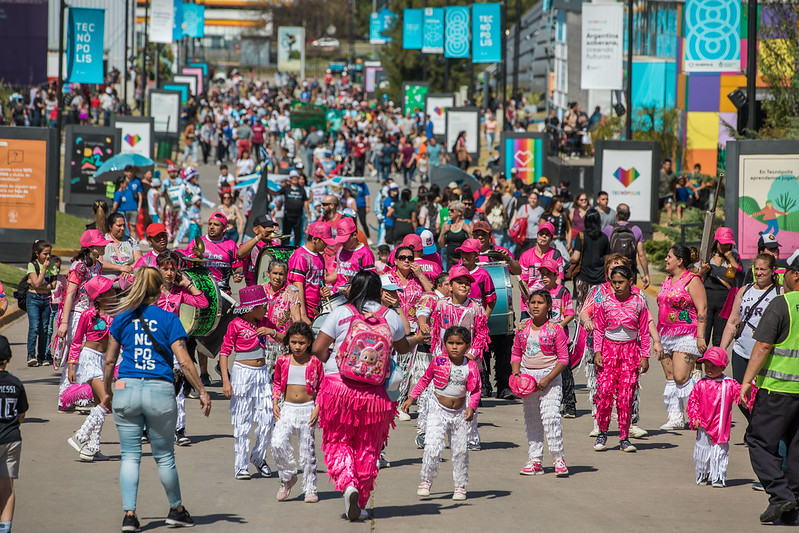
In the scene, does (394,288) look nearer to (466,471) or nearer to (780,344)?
(466,471)

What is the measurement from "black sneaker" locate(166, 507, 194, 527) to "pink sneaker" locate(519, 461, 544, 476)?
9.65 feet

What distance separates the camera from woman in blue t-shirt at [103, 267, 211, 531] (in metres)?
7.68

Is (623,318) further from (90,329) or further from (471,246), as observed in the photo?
(90,329)

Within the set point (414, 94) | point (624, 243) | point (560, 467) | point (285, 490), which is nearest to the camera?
point (285, 490)

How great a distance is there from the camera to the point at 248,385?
9.56m

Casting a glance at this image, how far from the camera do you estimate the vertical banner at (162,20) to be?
51.0 metres

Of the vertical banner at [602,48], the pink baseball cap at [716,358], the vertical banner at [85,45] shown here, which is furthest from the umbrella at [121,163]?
the pink baseball cap at [716,358]

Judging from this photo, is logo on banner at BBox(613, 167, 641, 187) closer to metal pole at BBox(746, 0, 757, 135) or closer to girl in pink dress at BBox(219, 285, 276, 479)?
metal pole at BBox(746, 0, 757, 135)

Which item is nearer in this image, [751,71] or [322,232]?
[322,232]

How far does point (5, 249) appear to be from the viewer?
828 inches

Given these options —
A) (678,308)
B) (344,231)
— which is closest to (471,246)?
(344,231)

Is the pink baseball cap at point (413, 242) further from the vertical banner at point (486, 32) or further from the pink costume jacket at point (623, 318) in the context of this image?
the vertical banner at point (486, 32)

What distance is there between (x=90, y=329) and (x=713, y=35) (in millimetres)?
15123

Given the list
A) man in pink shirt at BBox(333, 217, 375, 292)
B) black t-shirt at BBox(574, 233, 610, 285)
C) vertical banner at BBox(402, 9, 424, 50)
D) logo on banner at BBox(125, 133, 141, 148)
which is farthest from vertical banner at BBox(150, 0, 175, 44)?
man in pink shirt at BBox(333, 217, 375, 292)
